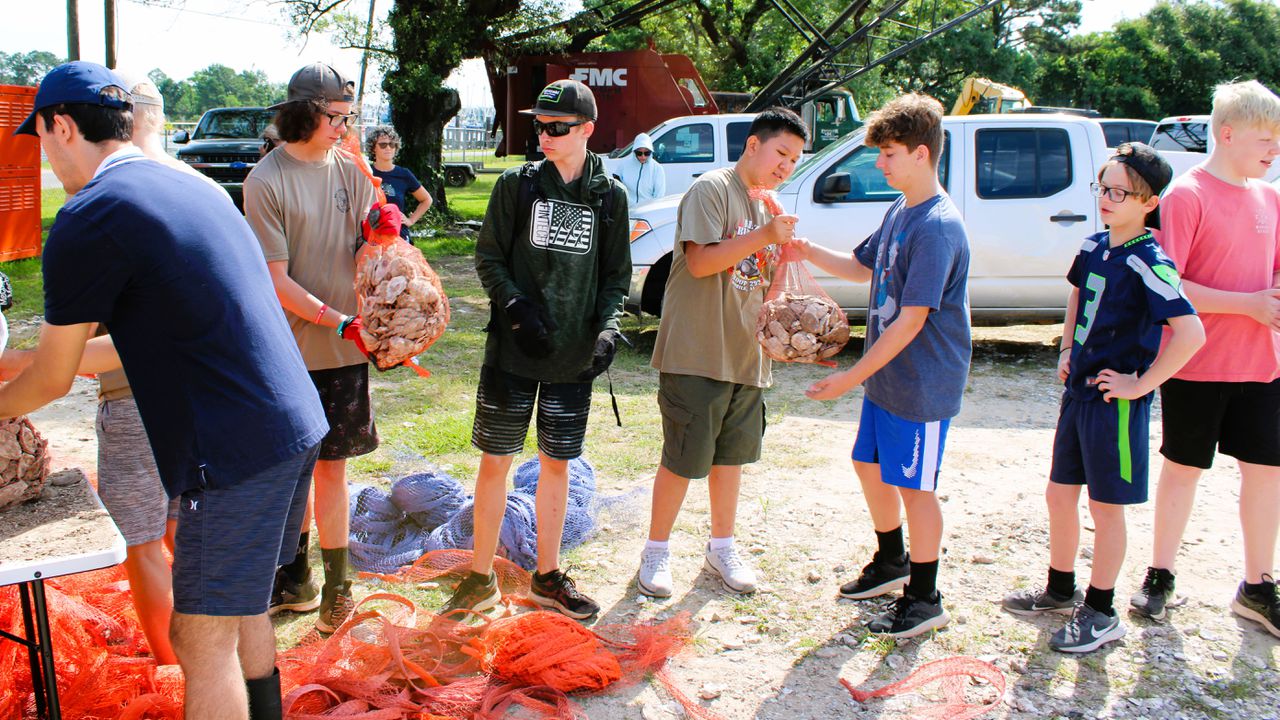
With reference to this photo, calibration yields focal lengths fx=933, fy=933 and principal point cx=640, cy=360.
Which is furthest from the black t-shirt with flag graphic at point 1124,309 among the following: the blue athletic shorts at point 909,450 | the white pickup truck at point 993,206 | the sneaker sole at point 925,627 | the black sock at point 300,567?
the white pickup truck at point 993,206

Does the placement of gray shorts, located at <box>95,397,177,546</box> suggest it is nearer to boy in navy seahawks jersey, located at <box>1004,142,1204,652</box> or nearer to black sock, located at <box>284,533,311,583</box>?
black sock, located at <box>284,533,311,583</box>

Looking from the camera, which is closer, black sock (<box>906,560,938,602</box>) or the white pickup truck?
black sock (<box>906,560,938,602</box>)

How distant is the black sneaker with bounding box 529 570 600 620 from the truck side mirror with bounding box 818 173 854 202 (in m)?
4.78

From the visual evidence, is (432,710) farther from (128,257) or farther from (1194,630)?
(1194,630)

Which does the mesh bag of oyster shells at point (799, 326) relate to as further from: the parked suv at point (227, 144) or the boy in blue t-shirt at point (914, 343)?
the parked suv at point (227, 144)

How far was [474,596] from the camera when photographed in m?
3.76

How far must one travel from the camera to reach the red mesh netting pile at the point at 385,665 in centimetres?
286

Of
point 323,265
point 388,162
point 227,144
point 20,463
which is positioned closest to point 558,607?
point 323,265

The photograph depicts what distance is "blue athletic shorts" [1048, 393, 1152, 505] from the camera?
3.38m

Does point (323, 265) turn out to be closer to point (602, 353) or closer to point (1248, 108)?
point (602, 353)

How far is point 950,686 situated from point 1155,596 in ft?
3.76

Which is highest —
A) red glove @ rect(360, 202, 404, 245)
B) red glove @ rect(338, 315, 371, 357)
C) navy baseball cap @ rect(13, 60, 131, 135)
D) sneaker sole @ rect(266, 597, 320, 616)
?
navy baseball cap @ rect(13, 60, 131, 135)

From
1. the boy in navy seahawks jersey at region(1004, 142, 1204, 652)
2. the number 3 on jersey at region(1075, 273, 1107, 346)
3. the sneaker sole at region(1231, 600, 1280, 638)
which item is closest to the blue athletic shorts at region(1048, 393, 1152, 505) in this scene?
the boy in navy seahawks jersey at region(1004, 142, 1204, 652)

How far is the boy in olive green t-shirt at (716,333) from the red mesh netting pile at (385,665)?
64 cm
